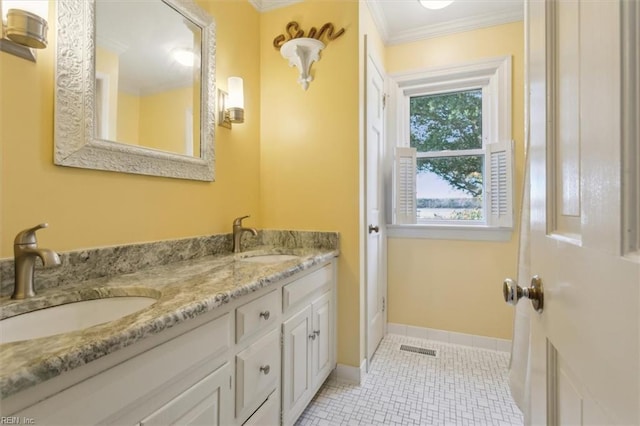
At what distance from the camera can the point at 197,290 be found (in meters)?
0.93

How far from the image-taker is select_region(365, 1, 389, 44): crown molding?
2.10 meters

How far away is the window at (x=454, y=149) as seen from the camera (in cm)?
226

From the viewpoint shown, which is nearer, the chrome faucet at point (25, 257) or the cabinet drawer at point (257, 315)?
the chrome faucet at point (25, 257)

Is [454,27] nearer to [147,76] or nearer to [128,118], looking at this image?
[147,76]

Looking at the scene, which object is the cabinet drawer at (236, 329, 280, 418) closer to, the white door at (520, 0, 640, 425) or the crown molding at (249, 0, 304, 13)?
the white door at (520, 0, 640, 425)

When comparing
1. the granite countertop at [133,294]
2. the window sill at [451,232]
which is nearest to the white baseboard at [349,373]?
the granite countertop at [133,294]

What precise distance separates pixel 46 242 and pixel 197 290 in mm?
535

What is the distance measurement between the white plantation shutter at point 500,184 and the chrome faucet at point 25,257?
8.31ft

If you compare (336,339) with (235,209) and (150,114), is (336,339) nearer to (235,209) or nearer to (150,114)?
(235,209)

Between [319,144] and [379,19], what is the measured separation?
1171mm

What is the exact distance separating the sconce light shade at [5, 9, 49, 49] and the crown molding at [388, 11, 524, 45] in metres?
2.38

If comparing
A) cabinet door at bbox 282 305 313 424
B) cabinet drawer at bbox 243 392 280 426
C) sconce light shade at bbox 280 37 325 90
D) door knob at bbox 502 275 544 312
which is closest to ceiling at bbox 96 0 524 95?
sconce light shade at bbox 280 37 325 90

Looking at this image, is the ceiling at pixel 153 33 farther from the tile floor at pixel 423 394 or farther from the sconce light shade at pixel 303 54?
the tile floor at pixel 423 394

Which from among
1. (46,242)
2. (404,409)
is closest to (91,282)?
(46,242)
